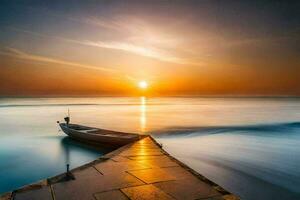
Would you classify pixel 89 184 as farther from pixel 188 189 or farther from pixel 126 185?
pixel 188 189

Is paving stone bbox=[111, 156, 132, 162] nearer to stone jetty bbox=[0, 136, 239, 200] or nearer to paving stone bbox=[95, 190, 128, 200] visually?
stone jetty bbox=[0, 136, 239, 200]

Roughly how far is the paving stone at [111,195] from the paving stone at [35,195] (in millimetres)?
1245

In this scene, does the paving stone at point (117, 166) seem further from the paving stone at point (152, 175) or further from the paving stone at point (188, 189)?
the paving stone at point (188, 189)

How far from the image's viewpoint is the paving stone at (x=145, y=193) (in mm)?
6583

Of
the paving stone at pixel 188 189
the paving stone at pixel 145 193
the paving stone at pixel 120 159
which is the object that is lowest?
the paving stone at pixel 120 159

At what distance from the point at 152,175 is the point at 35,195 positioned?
3528 mm

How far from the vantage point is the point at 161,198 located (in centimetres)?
653

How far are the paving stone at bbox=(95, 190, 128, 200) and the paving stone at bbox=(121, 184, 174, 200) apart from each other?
157 mm

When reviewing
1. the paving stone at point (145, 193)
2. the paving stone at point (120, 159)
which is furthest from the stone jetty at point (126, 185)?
the paving stone at point (120, 159)

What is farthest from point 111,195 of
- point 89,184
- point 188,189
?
point 188,189

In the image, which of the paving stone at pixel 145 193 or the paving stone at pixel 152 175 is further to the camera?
the paving stone at pixel 152 175

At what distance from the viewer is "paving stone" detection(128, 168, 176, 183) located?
317 inches

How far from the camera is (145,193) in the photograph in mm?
6863

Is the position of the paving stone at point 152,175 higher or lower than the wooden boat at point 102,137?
higher
